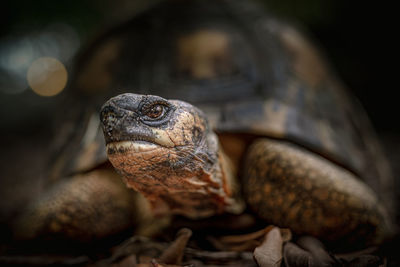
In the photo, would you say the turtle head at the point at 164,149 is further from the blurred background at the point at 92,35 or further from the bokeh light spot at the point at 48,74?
the bokeh light spot at the point at 48,74

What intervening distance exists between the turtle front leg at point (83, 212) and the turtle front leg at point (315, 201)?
0.80 m

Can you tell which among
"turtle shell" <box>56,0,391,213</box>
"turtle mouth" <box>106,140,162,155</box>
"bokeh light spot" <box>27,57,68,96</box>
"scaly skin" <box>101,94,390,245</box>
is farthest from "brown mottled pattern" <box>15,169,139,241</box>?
"bokeh light spot" <box>27,57,68,96</box>

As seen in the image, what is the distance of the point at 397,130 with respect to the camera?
21.4 feet

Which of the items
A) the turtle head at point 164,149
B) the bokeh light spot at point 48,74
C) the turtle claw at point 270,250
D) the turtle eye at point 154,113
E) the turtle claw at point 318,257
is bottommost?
the turtle claw at point 318,257

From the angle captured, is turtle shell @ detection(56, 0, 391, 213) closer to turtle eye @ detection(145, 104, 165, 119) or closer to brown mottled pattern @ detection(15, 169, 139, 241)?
brown mottled pattern @ detection(15, 169, 139, 241)

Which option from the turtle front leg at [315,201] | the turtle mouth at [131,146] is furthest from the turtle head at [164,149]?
the turtle front leg at [315,201]

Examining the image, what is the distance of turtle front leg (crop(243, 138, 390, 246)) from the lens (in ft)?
5.85

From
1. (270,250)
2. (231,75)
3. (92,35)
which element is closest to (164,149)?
(270,250)

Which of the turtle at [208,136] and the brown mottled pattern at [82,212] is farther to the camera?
the brown mottled pattern at [82,212]

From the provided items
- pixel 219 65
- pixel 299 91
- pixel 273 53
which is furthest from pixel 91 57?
pixel 299 91

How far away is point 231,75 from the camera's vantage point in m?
2.43

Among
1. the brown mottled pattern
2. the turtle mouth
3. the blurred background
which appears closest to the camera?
the turtle mouth

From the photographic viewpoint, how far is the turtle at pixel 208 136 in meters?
1.56

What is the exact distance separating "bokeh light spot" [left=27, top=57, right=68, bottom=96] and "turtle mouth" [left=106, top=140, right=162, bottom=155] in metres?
7.02
